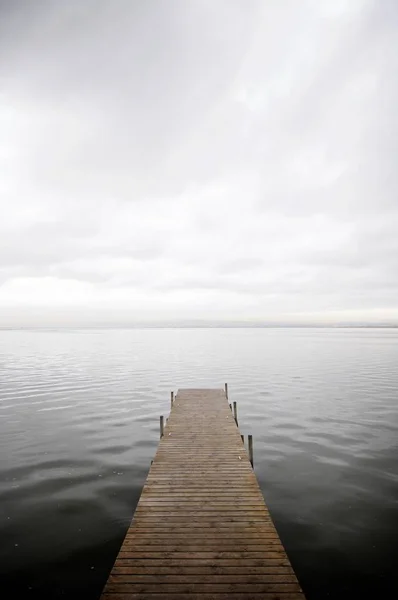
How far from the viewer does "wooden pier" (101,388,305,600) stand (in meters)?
6.78

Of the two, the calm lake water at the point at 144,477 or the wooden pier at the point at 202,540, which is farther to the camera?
the calm lake water at the point at 144,477

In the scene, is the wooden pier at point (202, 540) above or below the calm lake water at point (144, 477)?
above

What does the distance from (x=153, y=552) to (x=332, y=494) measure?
30.1 feet

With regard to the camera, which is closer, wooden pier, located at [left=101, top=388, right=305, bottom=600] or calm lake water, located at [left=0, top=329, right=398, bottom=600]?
wooden pier, located at [left=101, top=388, right=305, bottom=600]

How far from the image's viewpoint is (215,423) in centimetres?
1941

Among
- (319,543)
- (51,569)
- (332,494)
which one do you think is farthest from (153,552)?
(332,494)

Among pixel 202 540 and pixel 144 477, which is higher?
pixel 202 540

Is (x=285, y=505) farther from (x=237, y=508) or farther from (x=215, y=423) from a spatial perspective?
(x=215, y=423)

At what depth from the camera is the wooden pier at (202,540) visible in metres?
6.78

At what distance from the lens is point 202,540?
27.6 feet

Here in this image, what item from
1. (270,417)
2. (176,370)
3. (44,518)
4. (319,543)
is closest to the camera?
(319,543)

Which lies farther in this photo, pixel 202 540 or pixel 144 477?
pixel 144 477

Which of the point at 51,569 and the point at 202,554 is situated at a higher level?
the point at 202,554

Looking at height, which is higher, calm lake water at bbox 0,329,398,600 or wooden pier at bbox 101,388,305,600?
wooden pier at bbox 101,388,305,600
